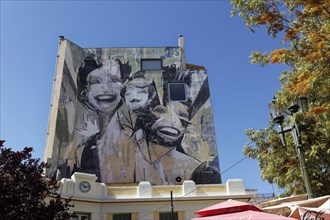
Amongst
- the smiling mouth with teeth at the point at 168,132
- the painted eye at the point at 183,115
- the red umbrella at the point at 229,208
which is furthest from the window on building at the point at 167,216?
the red umbrella at the point at 229,208

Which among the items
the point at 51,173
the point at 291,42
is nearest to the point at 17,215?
the point at 291,42

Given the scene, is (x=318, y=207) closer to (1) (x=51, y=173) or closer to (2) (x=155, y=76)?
(1) (x=51, y=173)

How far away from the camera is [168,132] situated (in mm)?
29719

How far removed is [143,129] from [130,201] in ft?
32.7

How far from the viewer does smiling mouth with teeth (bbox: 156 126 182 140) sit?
1160 inches

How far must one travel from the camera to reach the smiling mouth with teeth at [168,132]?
96.7 ft

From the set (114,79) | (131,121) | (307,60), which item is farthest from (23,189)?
(114,79)

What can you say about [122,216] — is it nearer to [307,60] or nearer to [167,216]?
[167,216]

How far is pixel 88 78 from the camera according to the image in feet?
101

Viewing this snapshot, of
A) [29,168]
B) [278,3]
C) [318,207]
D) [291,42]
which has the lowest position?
[318,207]

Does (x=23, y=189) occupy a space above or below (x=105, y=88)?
below

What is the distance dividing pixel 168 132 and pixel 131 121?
3.46 m

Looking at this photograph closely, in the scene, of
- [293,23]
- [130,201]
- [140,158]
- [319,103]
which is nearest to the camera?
[293,23]

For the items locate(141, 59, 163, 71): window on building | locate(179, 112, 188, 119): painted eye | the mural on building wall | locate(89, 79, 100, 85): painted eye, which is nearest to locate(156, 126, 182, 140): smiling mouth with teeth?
the mural on building wall
